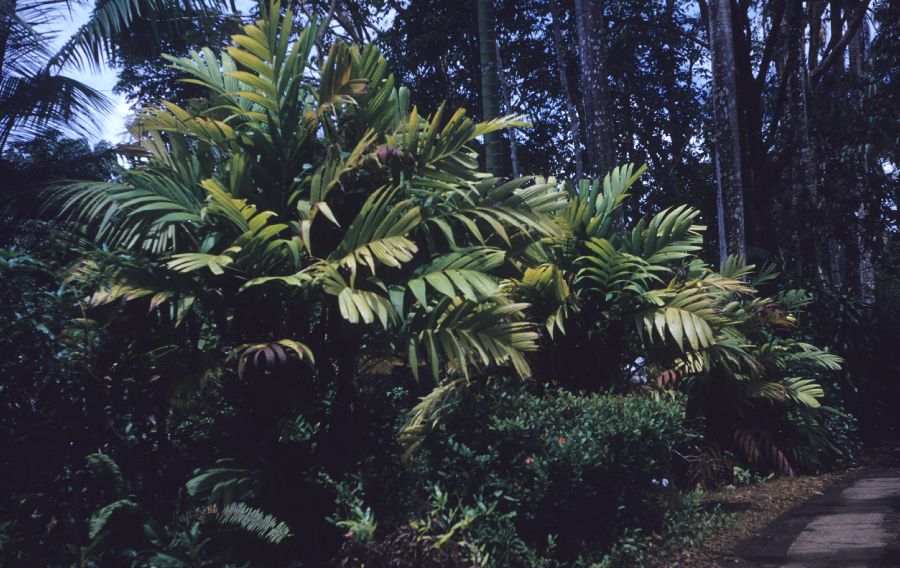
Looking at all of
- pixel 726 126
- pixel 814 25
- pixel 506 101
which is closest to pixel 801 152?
pixel 726 126

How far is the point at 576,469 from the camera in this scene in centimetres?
549

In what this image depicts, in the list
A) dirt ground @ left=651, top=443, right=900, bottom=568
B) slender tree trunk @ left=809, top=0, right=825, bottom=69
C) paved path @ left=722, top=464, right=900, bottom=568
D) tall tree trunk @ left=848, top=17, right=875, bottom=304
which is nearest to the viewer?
paved path @ left=722, top=464, right=900, bottom=568

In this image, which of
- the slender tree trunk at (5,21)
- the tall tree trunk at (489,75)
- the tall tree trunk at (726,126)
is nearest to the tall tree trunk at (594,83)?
the tall tree trunk at (489,75)

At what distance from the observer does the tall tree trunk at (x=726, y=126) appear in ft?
39.7

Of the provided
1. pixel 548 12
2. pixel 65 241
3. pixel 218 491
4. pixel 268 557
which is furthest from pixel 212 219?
pixel 548 12

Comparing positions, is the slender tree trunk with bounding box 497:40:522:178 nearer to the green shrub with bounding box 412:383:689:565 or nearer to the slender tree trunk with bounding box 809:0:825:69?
the slender tree trunk with bounding box 809:0:825:69

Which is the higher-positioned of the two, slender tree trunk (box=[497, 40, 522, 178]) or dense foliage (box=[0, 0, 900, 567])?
slender tree trunk (box=[497, 40, 522, 178])

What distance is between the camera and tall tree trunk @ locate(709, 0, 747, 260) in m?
12.1

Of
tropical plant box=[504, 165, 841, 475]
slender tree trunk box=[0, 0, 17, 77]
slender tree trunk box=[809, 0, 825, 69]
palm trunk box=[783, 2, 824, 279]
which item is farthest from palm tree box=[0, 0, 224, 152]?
slender tree trunk box=[809, 0, 825, 69]

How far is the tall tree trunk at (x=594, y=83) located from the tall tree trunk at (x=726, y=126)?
7.29 ft

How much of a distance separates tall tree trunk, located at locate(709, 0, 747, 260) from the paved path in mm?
4517

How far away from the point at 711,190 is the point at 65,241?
23202mm

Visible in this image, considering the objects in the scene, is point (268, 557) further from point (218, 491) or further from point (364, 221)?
point (364, 221)

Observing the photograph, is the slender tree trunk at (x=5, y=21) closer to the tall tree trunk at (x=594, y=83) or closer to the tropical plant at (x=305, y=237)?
the tropical plant at (x=305, y=237)
